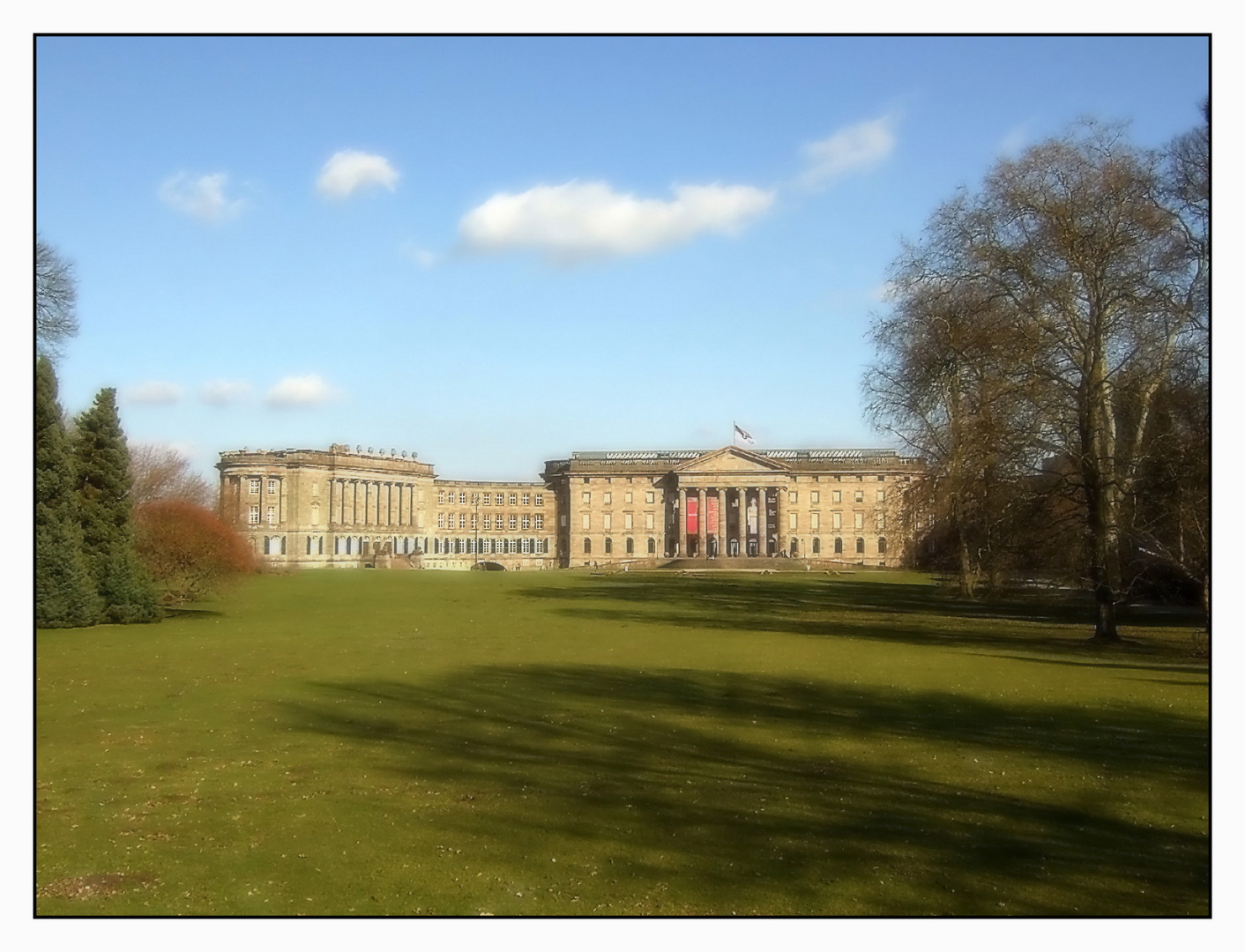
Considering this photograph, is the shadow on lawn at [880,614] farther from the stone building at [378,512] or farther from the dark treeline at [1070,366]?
the stone building at [378,512]

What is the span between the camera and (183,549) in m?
29.5

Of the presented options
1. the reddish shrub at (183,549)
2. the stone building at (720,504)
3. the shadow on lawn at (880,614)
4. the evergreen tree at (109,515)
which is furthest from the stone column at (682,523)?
the evergreen tree at (109,515)

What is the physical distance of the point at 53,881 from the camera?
7.19m

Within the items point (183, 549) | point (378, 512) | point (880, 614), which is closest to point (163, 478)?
point (183, 549)

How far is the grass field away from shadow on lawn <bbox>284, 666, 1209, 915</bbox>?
0.12ft

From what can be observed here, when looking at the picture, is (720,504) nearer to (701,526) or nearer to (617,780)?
(701,526)

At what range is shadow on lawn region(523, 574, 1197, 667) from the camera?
23.7 m

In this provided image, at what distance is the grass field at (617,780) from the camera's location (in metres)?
7.16

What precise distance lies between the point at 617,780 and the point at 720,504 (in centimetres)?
9482

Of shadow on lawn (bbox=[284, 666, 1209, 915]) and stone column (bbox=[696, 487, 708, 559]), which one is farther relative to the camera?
stone column (bbox=[696, 487, 708, 559])

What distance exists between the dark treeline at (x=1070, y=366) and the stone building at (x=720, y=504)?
73513mm

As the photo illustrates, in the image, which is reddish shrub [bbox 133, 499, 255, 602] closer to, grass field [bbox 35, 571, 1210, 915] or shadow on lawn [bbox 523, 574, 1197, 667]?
grass field [bbox 35, 571, 1210, 915]

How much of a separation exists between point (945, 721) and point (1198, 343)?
9059mm

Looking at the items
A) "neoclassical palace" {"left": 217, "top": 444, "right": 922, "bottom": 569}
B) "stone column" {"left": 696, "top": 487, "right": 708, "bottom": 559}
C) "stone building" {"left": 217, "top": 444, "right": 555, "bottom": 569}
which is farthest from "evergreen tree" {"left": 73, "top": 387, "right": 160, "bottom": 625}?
"stone column" {"left": 696, "top": 487, "right": 708, "bottom": 559}
